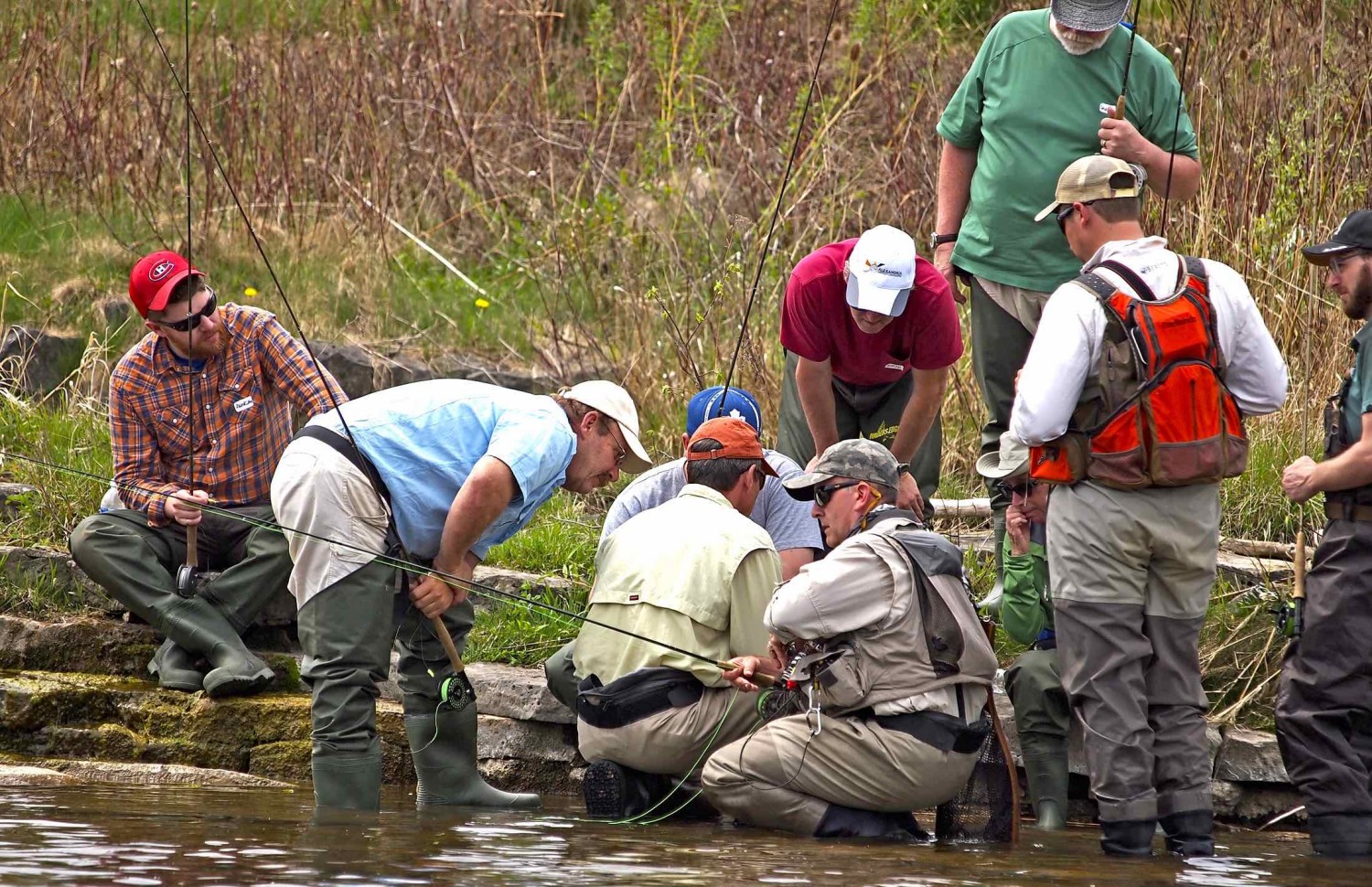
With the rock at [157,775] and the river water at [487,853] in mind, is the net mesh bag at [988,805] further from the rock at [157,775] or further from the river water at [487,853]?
the rock at [157,775]

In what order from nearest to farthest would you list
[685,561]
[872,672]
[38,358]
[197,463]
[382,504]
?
[872,672], [382,504], [685,561], [197,463], [38,358]

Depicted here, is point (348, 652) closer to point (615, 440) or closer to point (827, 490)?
point (615, 440)

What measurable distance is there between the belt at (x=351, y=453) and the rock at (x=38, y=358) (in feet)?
12.8

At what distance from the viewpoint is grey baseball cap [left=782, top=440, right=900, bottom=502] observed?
17.1 ft

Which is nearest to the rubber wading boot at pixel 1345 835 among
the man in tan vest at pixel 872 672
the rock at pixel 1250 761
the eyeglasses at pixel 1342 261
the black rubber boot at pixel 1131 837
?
the black rubber boot at pixel 1131 837

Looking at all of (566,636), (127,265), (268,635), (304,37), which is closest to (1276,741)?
(566,636)

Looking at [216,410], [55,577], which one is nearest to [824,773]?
[216,410]

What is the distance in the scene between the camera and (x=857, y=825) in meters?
5.22

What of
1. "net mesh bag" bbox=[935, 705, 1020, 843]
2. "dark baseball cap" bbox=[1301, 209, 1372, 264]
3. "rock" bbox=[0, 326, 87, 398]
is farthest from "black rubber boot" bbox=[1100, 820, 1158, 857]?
"rock" bbox=[0, 326, 87, 398]

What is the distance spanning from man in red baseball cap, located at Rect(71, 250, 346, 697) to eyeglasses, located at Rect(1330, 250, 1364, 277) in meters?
3.64

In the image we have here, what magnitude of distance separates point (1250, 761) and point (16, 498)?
5076 mm

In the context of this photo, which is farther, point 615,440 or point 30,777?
point 30,777

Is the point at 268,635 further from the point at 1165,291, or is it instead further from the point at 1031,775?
the point at 1165,291

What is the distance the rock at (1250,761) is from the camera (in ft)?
19.0
